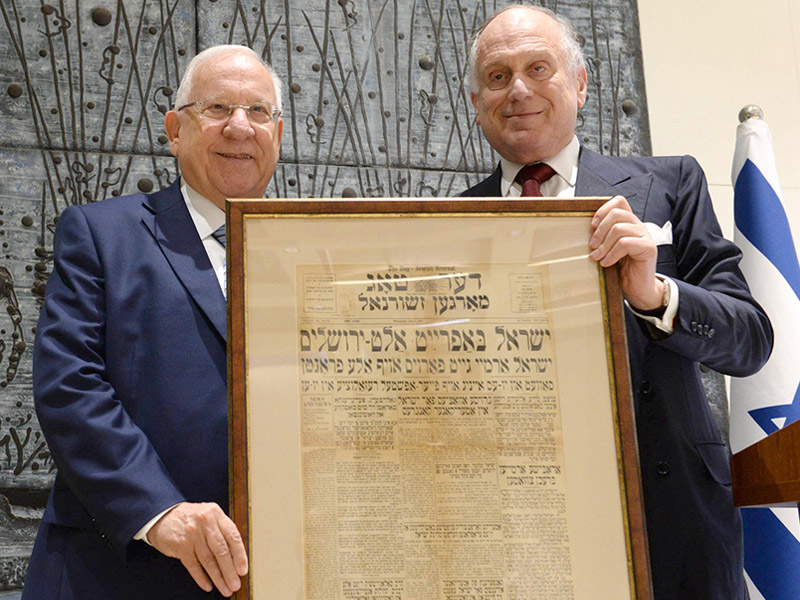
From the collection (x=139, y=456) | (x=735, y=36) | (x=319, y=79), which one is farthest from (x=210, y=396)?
(x=735, y=36)

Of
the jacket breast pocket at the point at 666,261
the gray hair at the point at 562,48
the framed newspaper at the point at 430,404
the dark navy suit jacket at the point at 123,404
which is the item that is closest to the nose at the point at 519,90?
the gray hair at the point at 562,48

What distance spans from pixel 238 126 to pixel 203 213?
0.22 meters

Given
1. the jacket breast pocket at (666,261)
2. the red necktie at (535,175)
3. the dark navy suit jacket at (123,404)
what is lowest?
the dark navy suit jacket at (123,404)

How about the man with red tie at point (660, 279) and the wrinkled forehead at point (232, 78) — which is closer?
the man with red tie at point (660, 279)

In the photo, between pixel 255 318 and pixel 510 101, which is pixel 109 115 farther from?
pixel 255 318

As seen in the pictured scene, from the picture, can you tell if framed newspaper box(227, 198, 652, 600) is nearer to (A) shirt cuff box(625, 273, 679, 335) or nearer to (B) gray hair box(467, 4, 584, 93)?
(A) shirt cuff box(625, 273, 679, 335)

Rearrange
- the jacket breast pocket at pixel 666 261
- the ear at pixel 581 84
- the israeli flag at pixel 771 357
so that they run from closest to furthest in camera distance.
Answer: the jacket breast pocket at pixel 666 261 < the ear at pixel 581 84 < the israeli flag at pixel 771 357

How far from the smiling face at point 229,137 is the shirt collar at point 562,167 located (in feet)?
1.84

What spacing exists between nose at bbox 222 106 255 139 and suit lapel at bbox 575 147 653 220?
76 cm

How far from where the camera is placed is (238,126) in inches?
84.2

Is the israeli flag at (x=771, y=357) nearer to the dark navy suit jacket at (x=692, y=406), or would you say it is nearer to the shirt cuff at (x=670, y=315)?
the dark navy suit jacket at (x=692, y=406)

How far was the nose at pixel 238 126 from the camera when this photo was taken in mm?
2131

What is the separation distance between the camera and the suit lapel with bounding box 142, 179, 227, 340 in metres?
1.85

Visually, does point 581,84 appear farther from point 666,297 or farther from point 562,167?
point 666,297
